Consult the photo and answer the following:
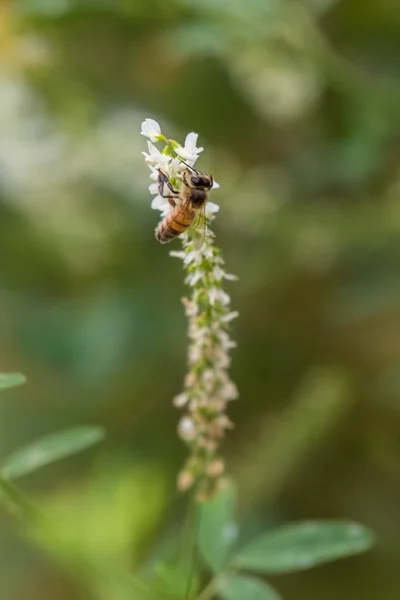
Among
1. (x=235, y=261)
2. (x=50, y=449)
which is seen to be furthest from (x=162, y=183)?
(x=235, y=261)

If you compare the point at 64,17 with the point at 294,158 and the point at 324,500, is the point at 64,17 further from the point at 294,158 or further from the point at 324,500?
the point at 324,500

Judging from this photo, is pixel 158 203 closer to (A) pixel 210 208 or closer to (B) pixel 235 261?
(A) pixel 210 208

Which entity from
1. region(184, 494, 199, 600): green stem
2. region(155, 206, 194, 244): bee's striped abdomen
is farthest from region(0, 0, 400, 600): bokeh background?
region(155, 206, 194, 244): bee's striped abdomen

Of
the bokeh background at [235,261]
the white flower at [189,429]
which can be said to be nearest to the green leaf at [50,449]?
the white flower at [189,429]

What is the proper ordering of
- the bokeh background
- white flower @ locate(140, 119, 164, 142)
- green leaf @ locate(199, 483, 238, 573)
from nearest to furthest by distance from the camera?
1. white flower @ locate(140, 119, 164, 142)
2. green leaf @ locate(199, 483, 238, 573)
3. the bokeh background

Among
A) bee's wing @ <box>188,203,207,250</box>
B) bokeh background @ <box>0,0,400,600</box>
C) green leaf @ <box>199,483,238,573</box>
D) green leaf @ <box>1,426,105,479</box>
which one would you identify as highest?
bokeh background @ <box>0,0,400,600</box>

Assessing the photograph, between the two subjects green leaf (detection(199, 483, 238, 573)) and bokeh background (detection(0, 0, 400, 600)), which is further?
bokeh background (detection(0, 0, 400, 600))

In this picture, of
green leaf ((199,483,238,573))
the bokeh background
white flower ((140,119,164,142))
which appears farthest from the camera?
the bokeh background

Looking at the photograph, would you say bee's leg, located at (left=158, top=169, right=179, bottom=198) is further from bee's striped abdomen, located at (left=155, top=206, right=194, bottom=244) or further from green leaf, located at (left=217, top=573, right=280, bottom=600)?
green leaf, located at (left=217, top=573, right=280, bottom=600)
